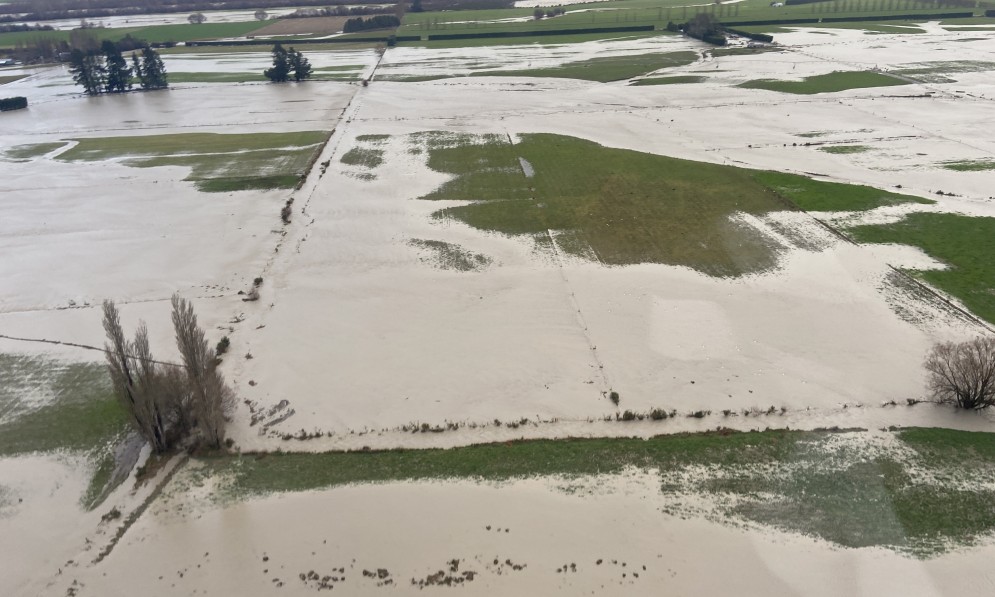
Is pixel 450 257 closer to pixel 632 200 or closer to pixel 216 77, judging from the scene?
pixel 632 200

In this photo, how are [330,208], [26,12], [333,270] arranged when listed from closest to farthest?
[333,270] < [330,208] < [26,12]

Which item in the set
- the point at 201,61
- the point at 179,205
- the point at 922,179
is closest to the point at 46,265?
the point at 179,205

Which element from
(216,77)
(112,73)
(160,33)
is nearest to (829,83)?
(216,77)

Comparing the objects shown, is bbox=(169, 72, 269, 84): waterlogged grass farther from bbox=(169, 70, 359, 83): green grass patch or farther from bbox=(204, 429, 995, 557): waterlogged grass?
bbox=(204, 429, 995, 557): waterlogged grass

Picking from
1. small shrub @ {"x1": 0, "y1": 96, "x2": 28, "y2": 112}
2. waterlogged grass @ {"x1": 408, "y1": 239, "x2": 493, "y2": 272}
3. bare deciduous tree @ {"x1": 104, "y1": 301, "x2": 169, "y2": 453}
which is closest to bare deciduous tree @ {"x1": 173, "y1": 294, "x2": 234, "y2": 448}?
bare deciduous tree @ {"x1": 104, "y1": 301, "x2": 169, "y2": 453}

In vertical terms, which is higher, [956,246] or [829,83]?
[829,83]

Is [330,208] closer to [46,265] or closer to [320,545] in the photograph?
[46,265]

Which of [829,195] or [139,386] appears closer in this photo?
[139,386]
